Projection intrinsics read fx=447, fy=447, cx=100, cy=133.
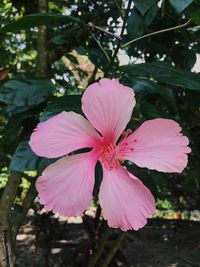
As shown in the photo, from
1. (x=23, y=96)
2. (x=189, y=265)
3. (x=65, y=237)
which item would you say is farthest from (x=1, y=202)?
(x=65, y=237)

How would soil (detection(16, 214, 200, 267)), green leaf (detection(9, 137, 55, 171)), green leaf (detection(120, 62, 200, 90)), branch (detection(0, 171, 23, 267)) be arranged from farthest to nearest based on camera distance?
1. soil (detection(16, 214, 200, 267))
2. branch (detection(0, 171, 23, 267))
3. green leaf (detection(120, 62, 200, 90))
4. green leaf (detection(9, 137, 55, 171))

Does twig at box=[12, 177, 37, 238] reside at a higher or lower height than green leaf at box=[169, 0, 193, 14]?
lower

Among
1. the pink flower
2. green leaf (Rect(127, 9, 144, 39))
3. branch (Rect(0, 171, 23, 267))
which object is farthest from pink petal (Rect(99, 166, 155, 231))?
branch (Rect(0, 171, 23, 267))

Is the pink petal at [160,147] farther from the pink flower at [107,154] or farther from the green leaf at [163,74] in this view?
the green leaf at [163,74]

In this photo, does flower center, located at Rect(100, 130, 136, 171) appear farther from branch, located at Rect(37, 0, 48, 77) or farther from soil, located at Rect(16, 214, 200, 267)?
soil, located at Rect(16, 214, 200, 267)

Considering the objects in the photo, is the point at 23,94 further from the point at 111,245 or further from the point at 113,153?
the point at 111,245

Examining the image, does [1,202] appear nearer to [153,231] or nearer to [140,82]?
[140,82]
